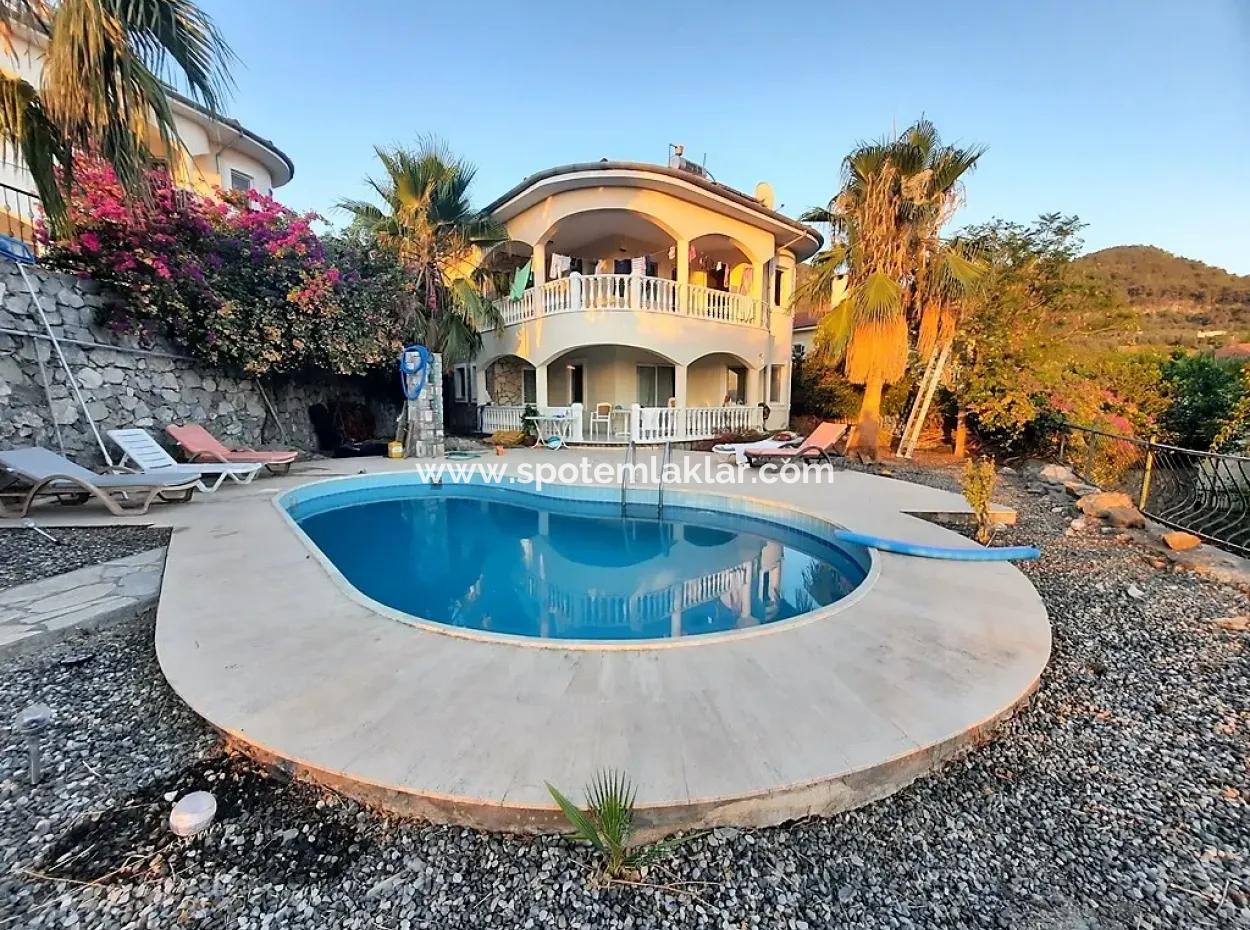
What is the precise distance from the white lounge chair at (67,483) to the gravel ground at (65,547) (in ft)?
2.08

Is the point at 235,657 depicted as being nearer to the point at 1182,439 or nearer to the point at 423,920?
the point at 423,920

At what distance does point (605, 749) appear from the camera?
2592mm

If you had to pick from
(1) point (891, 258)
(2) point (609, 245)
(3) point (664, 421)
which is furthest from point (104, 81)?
(2) point (609, 245)

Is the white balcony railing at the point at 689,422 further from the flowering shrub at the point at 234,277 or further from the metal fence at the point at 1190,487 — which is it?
the metal fence at the point at 1190,487

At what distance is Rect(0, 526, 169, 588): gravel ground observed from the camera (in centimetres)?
508

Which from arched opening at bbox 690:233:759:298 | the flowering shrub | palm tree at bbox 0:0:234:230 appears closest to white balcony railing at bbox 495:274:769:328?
arched opening at bbox 690:233:759:298

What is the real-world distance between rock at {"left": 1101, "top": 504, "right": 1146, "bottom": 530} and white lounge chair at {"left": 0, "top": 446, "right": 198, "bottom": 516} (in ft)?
42.0

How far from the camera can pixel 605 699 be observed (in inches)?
119

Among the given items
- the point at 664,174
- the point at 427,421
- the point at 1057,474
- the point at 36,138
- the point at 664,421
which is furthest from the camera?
the point at 664,421

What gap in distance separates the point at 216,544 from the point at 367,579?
1.58m

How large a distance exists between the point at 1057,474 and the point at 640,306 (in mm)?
9704

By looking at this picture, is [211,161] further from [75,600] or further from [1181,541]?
[1181,541]

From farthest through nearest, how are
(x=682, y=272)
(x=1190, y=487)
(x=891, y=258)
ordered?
(x=682, y=272), (x=891, y=258), (x=1190, y=487)

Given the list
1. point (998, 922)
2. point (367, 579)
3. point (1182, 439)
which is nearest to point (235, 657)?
point (367, 579)
